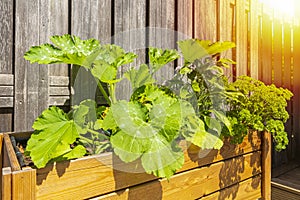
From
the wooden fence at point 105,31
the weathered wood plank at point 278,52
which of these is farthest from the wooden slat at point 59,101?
the weathered wood plank at point 278,52

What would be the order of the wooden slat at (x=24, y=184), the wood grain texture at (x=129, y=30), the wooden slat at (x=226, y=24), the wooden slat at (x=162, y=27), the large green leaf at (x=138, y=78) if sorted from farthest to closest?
the wooden slat at (x=226, y=24)
the wooden slat at (x=162, y=27)
the wood grain texture at (x=129, y=30)
the large green leaf at (x=138, y=78)
the wooden slat at (x=24, y=184)

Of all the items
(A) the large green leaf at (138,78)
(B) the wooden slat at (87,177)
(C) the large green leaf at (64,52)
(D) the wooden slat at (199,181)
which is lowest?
(D) the wooden slat at (199,181)

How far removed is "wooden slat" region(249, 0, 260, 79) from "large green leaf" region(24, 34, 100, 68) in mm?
1634

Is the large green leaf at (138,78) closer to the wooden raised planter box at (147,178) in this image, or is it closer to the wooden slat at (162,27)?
the wooden raised planter box at (147,178)

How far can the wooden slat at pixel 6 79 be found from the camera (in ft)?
4.14

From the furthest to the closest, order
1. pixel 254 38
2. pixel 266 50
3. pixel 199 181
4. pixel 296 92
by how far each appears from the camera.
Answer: pixel 296 92 → pixel 266 50 → pixel 254 38 → pixel 199 181

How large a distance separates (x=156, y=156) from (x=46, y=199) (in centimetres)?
34

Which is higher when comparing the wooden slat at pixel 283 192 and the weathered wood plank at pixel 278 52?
the weathered wood plank at pixel 278 52

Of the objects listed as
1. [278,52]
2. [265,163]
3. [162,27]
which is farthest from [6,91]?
[278,52]

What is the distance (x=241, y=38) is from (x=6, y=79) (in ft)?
5.69

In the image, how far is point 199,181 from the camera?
128 centimetres

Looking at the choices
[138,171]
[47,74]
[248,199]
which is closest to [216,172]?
[248,199]

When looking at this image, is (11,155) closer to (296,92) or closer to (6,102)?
(6,102)

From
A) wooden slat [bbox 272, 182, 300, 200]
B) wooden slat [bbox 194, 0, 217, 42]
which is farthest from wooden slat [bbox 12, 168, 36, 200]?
wooden slat [bbox 272, 182, 300, 200]
